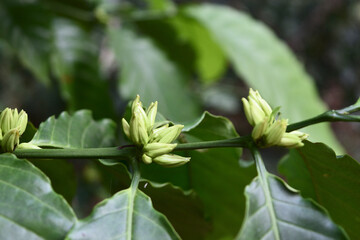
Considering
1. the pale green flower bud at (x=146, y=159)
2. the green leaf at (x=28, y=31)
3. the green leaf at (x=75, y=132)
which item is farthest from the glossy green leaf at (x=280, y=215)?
the green leaf at (x=28, y=31)

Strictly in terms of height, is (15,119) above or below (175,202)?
above

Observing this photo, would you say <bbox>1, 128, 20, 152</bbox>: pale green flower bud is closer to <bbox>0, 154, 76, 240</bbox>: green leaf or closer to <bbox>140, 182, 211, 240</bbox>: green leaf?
<bbox>0, 154, 76, 240</bbox>: green leaf

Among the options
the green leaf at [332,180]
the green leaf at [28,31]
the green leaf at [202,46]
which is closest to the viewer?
the green leaf at [332,180]

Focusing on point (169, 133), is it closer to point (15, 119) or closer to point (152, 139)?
point (152, 139)

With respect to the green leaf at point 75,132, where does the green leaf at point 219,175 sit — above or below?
below

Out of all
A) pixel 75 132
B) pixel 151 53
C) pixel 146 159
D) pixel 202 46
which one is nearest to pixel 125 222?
pixel 146 159

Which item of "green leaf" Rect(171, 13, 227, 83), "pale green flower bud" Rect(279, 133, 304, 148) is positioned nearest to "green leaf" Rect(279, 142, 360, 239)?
"pale green flower bud" Rect(279, 133, 304, 148)

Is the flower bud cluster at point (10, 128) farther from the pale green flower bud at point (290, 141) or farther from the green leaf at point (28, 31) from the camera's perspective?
the green leaf at point (28, 31)
